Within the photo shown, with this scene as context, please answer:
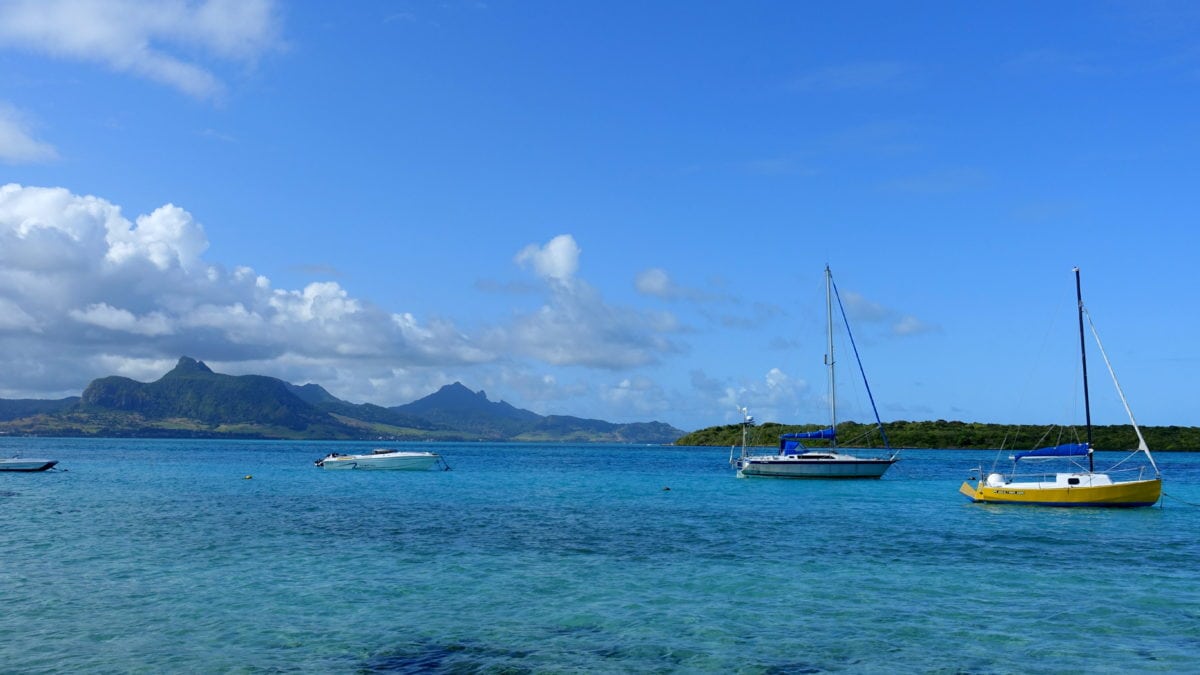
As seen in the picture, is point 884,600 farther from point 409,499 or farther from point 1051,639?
point 409,499

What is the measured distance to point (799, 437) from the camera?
9219 cm

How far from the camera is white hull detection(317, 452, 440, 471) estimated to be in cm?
11225

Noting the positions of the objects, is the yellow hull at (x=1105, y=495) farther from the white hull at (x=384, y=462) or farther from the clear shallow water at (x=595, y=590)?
the white hull at (x=384, y=462)

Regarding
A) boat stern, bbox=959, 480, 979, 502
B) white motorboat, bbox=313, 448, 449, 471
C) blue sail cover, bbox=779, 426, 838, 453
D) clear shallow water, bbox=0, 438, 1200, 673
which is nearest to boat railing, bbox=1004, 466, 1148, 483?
boat stern, bbox=959, 480, 979, 502

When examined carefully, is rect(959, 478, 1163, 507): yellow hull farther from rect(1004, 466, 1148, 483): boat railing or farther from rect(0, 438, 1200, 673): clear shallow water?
rect(1004, 466, 1148, 483): boat railing

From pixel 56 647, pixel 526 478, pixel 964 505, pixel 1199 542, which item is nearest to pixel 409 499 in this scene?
pixel 526 478

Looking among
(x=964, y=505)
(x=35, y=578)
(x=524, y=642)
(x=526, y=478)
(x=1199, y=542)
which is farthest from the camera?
(x=526, y=478)

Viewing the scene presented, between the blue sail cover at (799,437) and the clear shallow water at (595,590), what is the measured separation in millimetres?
35154

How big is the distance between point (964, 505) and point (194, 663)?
183ft

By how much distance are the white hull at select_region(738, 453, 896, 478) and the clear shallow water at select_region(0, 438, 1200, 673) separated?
102 feet

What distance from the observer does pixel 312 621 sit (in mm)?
23219

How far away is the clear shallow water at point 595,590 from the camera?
20078 millimetres

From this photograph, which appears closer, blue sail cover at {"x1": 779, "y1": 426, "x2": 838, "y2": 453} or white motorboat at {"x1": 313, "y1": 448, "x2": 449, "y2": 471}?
blue sail cover at {"x1": 779, "y1": 426, "x2": 838, "y2": 453}

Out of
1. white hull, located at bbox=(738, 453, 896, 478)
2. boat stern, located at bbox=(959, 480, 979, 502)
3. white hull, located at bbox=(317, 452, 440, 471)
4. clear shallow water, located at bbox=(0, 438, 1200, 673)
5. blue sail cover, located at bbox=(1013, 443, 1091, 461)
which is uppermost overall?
blue sail cover, located at bbox=(1013, 443, 1091, 461)
